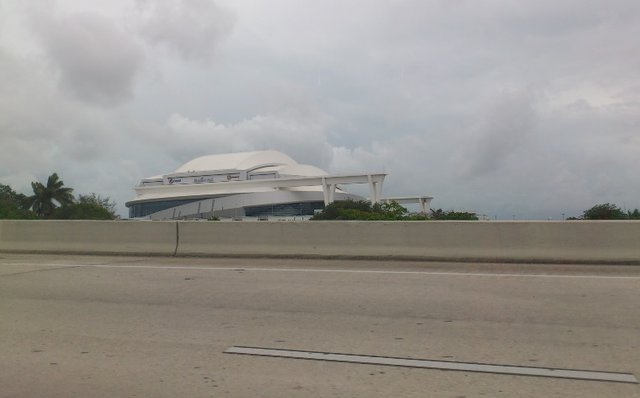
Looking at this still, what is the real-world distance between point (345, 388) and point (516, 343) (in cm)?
218

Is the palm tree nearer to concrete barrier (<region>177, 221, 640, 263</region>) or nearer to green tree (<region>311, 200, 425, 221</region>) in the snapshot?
green tree (<region>311, 200, 425, 221</region>)

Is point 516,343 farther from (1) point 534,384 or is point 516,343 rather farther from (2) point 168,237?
(2) point 168,237

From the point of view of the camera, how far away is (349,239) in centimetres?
1355

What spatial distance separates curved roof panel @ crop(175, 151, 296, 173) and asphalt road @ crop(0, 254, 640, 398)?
11064 centimetres

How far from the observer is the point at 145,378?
5.34 m

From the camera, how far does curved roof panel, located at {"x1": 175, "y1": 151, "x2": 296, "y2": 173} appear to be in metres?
123

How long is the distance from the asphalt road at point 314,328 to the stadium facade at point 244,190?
92616 millimetres

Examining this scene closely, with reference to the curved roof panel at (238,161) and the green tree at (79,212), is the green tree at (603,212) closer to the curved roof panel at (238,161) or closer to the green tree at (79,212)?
the green tree at (79,212)

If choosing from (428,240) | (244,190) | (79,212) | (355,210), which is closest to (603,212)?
(428,240)

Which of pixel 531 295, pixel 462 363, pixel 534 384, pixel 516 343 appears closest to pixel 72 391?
pixel 462 363

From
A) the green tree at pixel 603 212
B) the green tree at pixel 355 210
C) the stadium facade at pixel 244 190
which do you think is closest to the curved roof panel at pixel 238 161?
the stadium facade at pixel 244 190

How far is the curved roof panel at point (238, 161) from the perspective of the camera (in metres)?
123

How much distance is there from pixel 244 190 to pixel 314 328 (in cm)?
10624

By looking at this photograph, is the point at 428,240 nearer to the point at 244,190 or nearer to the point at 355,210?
the point at 355,210
